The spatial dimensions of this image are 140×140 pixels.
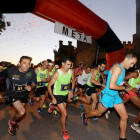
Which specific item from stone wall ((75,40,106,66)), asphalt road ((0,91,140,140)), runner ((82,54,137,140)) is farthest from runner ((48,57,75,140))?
stone wall ((75,40,106,66))

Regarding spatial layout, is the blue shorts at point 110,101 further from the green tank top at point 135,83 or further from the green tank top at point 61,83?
the green tank top at point 135,83

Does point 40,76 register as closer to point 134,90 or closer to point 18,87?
point 18,87

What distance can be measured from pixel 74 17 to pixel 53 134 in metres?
3.98

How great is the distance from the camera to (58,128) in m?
Answer: 3.59

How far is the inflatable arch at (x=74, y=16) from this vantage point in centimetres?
327

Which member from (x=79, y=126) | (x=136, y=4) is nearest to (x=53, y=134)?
(x=79, y=126)

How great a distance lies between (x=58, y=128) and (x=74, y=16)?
3.90m

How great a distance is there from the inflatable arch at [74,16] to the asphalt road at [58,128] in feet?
10.9

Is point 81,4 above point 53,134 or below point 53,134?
above

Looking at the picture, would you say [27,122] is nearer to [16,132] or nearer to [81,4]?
[16,132]

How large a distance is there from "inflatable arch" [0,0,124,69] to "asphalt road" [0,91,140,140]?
Result: 334 cm

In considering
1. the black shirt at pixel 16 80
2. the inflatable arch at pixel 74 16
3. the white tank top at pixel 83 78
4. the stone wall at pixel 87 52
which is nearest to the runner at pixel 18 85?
the black shirt at pixel 16 80

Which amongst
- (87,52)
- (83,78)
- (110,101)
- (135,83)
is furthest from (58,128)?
(87,52)

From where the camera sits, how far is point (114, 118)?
439cm
